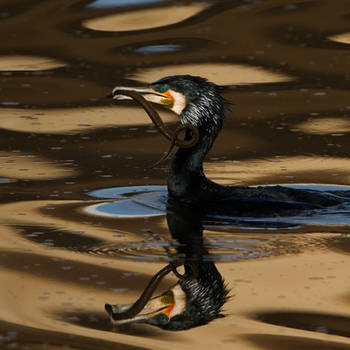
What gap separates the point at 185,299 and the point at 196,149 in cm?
249

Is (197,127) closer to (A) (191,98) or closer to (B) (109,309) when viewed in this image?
(A) (191,98)

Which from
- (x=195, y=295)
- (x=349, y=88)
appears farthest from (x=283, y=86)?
(x=195, y=295)

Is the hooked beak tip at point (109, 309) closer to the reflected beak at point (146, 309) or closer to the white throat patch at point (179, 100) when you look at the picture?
the reflected beak at point (146, 309)

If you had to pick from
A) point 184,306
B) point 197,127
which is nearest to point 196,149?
point 197,127

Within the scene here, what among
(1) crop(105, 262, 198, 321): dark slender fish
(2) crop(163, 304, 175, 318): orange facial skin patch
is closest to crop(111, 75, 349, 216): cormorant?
(1) crop(105, 262, 198, 321): dark slender fish

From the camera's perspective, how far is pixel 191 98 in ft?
28.2

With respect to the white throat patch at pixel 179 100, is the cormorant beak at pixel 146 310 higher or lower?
lower

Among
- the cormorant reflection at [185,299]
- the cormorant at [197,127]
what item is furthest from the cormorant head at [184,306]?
the cormorant at [197,127]

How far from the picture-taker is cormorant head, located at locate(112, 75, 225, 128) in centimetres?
858

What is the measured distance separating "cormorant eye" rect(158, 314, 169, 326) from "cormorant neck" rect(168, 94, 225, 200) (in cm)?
254

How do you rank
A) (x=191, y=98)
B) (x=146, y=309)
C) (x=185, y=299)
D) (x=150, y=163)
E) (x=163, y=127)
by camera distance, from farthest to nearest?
(x=150, y=163)
(x=191, y=98)
(x=163, y=127)
(x=185, y=299)
(x=146, y=309)

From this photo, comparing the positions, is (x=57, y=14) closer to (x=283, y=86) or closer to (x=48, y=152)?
(x=283, y=86)

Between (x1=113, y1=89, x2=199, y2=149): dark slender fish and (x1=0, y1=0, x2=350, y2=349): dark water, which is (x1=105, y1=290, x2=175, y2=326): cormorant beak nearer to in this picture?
(x1=0, y1=0, x2=350, y2=349): dark water

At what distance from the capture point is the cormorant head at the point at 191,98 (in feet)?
28.1
